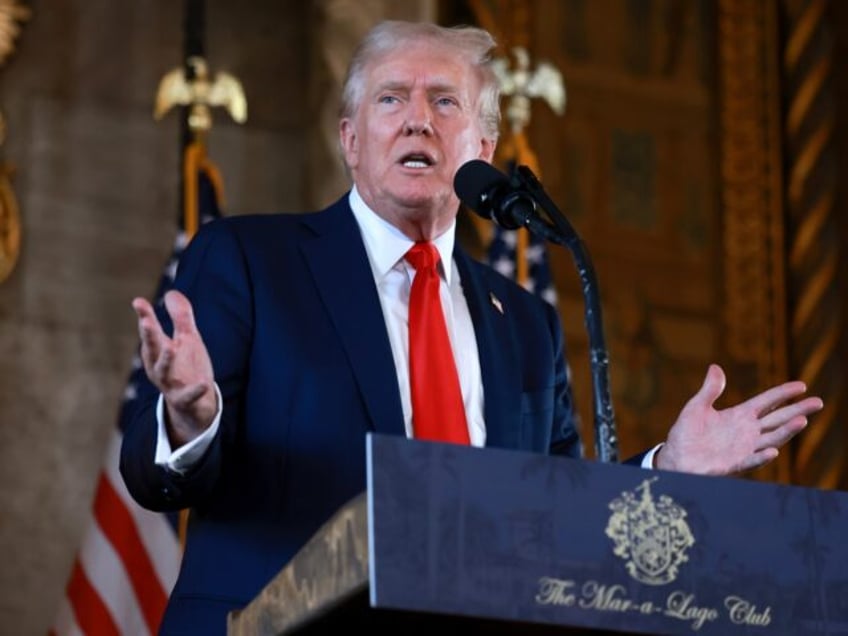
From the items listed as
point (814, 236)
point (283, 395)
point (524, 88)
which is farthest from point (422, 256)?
point (814, 236)

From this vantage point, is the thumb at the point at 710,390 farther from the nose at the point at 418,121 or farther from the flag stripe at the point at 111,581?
the flag stripe at the point at 111,581

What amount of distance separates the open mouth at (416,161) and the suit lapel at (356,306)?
0.48ft

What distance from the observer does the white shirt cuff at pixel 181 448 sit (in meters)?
3.00

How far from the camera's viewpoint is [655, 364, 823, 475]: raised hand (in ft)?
10.2

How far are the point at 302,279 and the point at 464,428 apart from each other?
1.35 feet

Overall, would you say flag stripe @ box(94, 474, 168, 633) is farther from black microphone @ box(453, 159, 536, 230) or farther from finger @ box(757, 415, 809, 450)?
finger @ box(757, 415, 809, 450)

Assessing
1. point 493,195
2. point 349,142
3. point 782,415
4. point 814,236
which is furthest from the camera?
point 814,236

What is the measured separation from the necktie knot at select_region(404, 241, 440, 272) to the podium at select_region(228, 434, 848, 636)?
3.63ft

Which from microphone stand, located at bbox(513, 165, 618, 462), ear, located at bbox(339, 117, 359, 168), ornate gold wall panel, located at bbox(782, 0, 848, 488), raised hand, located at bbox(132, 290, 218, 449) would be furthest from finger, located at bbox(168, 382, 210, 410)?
ornate gold wall panel, located at bbox(782, 0, 848, 488)

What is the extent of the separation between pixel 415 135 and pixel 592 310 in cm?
80

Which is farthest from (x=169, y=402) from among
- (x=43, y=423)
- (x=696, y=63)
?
(x=696, y=63)

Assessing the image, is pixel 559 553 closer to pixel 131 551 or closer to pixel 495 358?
pixel 495 358

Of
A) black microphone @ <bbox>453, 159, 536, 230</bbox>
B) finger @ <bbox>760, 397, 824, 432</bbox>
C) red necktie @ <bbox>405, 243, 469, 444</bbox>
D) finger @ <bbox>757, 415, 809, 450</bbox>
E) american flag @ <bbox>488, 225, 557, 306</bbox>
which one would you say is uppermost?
american flag @ <bbox>488, 225, 557, 306</bbox>

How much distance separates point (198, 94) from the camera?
6.98 meters
